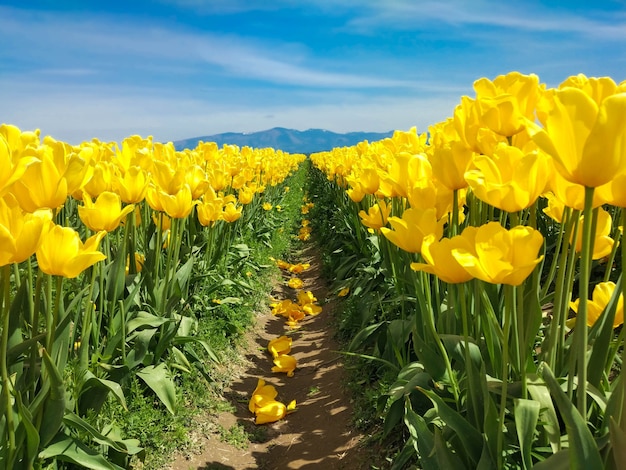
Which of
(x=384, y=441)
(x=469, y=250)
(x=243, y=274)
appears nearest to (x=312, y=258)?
(x=243, y=274)

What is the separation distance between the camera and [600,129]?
108 cm

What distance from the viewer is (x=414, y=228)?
1.94 m

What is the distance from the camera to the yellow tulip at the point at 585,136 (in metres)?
1.08

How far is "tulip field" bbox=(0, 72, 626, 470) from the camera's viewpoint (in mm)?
1281

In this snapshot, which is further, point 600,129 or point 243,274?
point 243,274

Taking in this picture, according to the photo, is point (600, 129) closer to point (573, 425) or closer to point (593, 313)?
point (573, 425)

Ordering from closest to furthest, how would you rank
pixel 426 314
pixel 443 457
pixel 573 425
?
pixel 573 425 < pixel 443 457 < pixel 426 314

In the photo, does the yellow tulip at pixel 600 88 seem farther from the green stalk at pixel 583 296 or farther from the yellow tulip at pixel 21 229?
the yellow tulip at pixel 21 229

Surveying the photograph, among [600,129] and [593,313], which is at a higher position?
[600,129]

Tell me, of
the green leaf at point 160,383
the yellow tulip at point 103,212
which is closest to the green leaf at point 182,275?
the green leaf at point 160,383


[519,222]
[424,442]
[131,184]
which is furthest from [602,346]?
[131,184]

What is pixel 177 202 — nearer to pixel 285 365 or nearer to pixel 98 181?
pixel 98 181

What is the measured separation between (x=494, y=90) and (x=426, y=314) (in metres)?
1.01

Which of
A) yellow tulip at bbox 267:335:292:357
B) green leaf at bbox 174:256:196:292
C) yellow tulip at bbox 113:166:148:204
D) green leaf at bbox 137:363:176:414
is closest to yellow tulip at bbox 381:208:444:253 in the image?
yellow tulip at bbox 113:166:148:204
